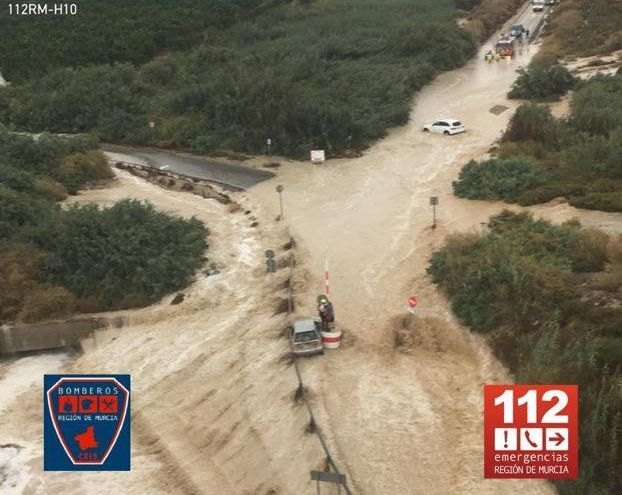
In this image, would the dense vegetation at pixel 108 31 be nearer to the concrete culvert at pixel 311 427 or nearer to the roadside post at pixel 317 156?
the roadside post at pixel 317 156

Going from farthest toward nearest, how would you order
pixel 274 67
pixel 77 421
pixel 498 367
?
pixel 274 67 → pixel 498 367 → pixel 77 421

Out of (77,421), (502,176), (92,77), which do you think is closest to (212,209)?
(502,176)

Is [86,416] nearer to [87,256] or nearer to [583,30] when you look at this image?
[87,256]

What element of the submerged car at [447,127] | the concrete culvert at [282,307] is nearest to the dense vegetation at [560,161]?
the submerged car at [447,127]

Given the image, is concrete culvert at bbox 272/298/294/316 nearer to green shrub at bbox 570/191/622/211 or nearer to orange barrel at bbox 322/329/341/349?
orange barrel at bbox 322/329/341/349

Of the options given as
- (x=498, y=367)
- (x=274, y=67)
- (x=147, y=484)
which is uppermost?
(x=274, y=67)

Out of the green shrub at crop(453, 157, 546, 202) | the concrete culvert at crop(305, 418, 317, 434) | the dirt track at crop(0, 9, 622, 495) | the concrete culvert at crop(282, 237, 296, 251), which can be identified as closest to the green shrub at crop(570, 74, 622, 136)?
the green shrub at crop(453, 157, 546, 202)

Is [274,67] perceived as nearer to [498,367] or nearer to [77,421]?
[498,367]
